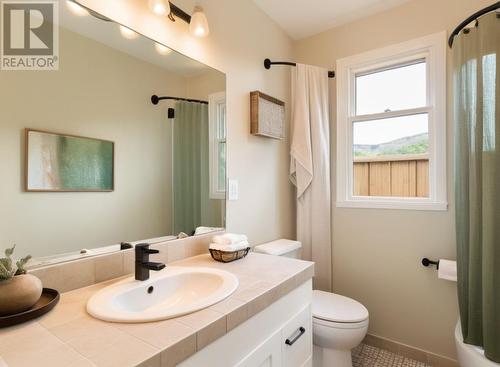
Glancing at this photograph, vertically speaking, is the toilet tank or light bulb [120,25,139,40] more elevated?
light bulb [120,25,139,40]

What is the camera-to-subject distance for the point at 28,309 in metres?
0.79

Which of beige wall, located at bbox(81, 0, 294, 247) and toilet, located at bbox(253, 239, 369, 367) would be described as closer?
beige wall, located at bbox(81, 0, 294, 247)

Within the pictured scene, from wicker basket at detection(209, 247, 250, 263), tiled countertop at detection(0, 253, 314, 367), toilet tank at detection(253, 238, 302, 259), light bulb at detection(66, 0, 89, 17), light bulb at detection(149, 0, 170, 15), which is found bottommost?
toilet tank at detection(253, 238, 302, 259)

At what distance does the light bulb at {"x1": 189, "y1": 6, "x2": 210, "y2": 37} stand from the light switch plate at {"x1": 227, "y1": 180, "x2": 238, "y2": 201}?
0.85 m

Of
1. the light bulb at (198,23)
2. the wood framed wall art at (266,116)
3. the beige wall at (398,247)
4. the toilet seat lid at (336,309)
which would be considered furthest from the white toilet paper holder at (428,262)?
the light bulb at (198,23)

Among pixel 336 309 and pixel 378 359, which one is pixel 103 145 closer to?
pixel 336 309

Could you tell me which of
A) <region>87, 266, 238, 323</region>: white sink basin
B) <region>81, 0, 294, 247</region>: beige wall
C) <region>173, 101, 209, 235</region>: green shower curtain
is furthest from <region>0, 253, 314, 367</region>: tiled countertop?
<region>81, 0, 294, 247</region>: beige wall

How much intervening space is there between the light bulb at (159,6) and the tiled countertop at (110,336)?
1192 mm

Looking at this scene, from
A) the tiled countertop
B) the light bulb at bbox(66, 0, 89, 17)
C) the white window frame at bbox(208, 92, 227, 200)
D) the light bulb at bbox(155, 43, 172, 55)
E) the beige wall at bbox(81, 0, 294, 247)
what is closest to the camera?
the tiled countertop

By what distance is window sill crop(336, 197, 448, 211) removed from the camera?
191 cm

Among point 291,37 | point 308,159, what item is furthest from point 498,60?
point 291,37

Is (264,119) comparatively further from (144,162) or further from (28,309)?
(28,309)

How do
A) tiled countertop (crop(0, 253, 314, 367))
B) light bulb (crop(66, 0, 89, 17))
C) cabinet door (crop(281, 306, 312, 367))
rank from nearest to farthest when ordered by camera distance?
tiled countertop (crop(0, 253, 314, 367))
light bulb (crop(66, 0, 89, 17))
cabinet door (crop(281, 306, 312, 367))

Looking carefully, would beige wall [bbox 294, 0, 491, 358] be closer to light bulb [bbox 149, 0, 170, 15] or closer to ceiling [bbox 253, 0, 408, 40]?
ceiling [bbox 253, 0, 408, 40]
